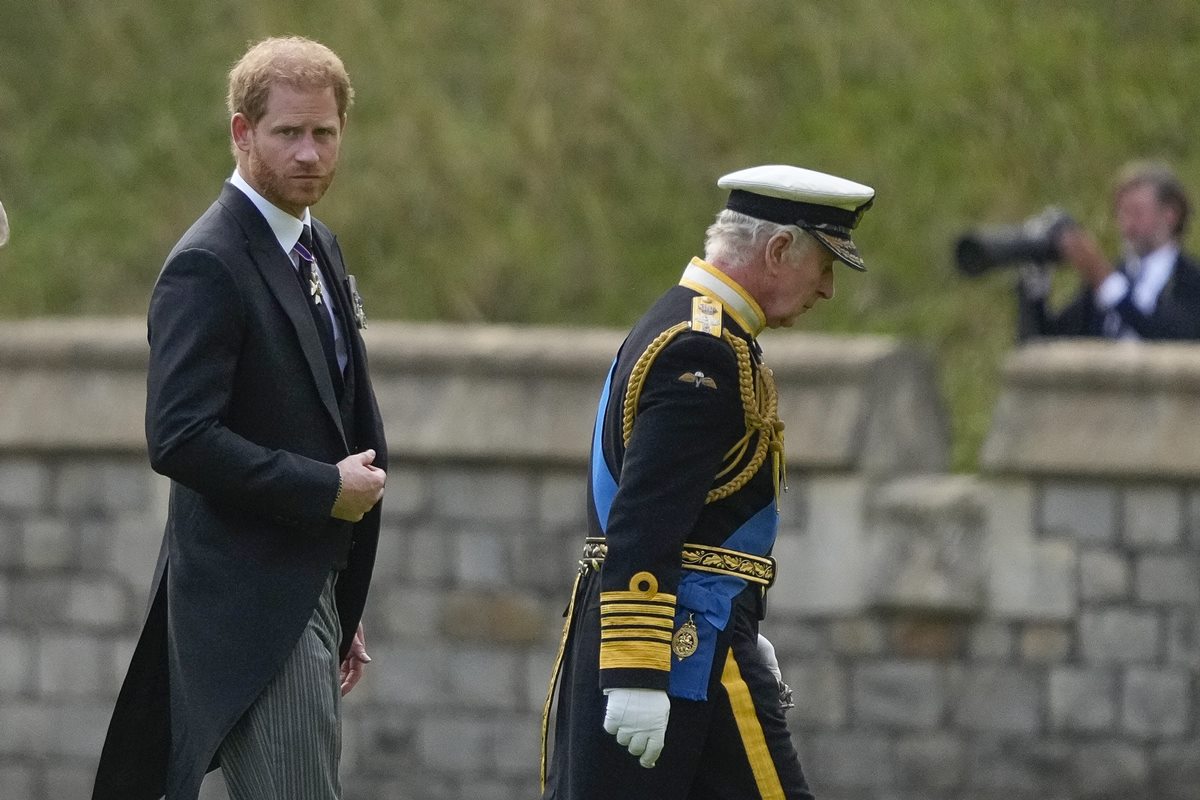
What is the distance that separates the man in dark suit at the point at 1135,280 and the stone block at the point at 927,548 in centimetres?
101

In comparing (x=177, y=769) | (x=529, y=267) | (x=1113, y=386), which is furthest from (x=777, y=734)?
(x=529, y=267)

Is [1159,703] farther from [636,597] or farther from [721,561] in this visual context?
[636,597]

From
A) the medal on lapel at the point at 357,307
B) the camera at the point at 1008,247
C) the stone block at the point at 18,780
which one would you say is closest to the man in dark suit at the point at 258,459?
the medal on lapel at the point at 357,307

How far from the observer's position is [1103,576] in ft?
23.9

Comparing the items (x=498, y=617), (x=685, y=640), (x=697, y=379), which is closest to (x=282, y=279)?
(x=697, y=379)

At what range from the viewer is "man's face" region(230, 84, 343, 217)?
4.00 metres

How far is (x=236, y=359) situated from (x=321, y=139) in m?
0.42

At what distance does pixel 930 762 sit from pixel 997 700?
0.30 meters

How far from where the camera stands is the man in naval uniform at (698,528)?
3.98 metres

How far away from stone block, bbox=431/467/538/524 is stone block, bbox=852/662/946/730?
1.24 m

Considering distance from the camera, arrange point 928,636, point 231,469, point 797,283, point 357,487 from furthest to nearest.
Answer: point 928,636 → point 797,283 → point 357,487 → point 231,469

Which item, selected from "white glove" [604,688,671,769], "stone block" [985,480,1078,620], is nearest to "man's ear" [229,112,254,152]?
"white glove" [604,688,671,769]

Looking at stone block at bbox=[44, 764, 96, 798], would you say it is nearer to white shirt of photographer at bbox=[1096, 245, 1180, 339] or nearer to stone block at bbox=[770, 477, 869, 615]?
stone block at bbox=[770, 477, 869, 615]

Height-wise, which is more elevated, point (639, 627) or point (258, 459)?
point (258, 459)
